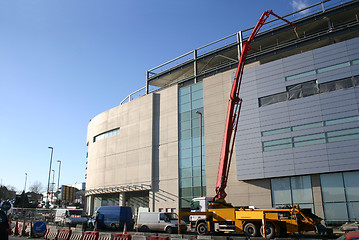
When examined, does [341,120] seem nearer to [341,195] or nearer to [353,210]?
[341,195]

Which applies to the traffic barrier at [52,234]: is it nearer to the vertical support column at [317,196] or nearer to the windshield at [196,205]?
the windshield at [196,205]

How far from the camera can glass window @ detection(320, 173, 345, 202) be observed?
27625mm

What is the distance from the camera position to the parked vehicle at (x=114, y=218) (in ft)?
93.6

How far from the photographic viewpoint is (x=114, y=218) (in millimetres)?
28750

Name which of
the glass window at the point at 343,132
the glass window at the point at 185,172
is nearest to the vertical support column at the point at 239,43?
the glass window at the point at 185,172

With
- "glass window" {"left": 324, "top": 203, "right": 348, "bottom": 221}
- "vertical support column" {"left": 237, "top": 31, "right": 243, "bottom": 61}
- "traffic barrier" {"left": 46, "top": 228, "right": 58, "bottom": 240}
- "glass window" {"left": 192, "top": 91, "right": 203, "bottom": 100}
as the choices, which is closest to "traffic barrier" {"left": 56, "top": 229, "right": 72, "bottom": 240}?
"traffic barrier" {"left": 46, "top": 228, "right": 58, "bottom": 240}

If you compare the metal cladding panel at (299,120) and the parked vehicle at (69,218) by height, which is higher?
the metal cladding panel at (299,120)

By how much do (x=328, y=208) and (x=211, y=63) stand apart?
2597 centimetres

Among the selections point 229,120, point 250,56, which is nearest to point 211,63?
point 250,56

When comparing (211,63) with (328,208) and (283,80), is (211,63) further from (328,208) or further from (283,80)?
(328,208)

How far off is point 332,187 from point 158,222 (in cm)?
1595

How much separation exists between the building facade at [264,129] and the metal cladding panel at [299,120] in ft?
0.30

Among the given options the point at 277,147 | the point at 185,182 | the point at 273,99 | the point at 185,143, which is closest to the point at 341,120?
the point at 277,147

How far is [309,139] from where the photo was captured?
29.6m
